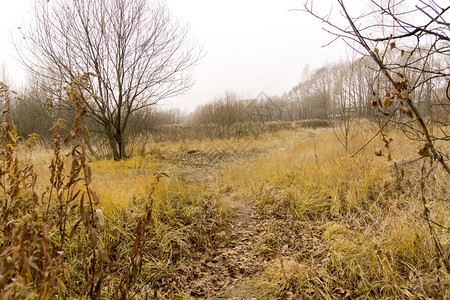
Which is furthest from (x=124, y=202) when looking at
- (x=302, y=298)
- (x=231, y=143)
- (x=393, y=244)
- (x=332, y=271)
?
(x=231, y=143)

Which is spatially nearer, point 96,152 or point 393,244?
point 393,244

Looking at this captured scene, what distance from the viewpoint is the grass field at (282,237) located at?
2234mm

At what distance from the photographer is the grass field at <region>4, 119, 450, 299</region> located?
2234mm

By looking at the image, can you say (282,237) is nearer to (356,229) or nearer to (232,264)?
(232,264)

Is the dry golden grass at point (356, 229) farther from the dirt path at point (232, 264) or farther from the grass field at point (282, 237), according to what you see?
the dirt path at point (232, 264)

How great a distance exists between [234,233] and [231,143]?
930 cm

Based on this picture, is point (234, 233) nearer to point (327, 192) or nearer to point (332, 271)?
point (332, 271)

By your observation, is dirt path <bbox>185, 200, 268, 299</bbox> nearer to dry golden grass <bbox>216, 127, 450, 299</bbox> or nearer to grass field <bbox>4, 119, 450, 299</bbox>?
grass field <bbox>4, 119, 450, 299</bbox>

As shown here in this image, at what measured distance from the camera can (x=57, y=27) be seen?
23.5 feet

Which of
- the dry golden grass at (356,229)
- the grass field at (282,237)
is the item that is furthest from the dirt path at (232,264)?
the dry golden grass at (356,229)

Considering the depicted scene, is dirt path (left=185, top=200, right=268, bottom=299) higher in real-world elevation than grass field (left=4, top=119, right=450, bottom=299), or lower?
lower

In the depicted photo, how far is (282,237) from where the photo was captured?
3416 mm

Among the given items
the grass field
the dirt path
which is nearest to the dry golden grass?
the grass field

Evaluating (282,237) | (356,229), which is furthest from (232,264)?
(356,229)
